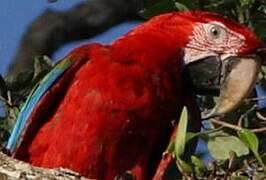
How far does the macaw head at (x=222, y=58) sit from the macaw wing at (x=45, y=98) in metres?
0.37

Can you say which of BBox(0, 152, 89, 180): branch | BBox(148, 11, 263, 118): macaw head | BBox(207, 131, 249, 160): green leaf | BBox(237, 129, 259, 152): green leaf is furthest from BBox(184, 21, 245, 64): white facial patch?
BBox(0, 152, 89, 180): branch

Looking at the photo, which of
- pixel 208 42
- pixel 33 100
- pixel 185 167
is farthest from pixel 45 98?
pixel 185 167

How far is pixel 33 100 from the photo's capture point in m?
3.53

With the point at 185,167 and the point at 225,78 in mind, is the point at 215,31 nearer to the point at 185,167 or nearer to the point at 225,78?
the point at 225,78

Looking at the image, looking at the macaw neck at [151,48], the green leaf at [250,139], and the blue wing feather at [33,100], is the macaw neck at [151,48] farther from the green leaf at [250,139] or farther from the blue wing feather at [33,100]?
the green leaf at [250,139]

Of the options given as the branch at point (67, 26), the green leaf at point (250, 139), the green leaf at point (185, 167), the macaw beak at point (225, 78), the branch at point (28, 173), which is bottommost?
the branch at point (67, 26)

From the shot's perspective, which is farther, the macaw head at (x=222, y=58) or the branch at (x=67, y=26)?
A: the branch at (x=67, y=26)

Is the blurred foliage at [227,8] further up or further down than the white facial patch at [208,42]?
further up

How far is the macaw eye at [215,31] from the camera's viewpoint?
3.58 meters

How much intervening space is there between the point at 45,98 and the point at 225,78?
60 centimetres

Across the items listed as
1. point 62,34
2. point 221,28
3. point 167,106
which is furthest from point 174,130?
point 62,34

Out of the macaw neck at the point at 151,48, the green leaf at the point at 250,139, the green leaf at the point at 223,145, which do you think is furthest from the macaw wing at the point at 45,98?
the green leaf at the point at 250,139

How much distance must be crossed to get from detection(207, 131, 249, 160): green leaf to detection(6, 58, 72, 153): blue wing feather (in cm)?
53

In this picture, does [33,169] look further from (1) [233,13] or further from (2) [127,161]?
(1) [233,13]
